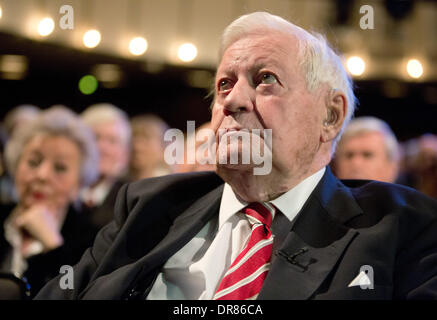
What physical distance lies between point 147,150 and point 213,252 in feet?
8.90

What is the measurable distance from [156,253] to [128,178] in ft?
8.37

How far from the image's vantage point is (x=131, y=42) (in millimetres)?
5816

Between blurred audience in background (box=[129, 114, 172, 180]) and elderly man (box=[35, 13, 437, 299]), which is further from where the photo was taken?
blurred audience in background (box=[129, 114, 172, 180])

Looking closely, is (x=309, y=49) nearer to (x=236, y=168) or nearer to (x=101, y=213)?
(x=236, y=168)

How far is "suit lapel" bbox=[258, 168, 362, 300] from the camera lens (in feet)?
4.12

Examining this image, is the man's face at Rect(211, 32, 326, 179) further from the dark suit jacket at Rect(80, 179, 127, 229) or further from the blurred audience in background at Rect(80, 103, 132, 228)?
the blurred audience in background at Rect(80, 103, 132, 228)

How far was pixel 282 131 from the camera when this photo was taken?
4.86 feet

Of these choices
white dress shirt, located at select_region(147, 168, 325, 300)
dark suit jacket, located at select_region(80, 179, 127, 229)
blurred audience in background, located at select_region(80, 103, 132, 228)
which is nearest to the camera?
white dress shirt, located at select_region(147, 168, 325, 300)

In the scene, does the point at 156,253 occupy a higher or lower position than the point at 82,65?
lower

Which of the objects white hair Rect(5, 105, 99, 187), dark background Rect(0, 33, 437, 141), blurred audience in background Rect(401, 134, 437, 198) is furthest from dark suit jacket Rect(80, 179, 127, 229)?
dark background Rect(0, 33, 437, 141)

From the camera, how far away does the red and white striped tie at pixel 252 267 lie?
133cm

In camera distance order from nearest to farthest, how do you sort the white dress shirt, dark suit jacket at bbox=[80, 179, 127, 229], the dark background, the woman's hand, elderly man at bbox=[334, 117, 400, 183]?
the white dress shirt, the woman's hand, dark suit jacket at bbox=[80, 179, 127, 229], elderly man at bbox=[334, 117, 400, 183], the dark background
